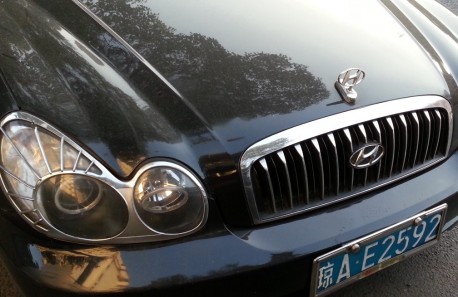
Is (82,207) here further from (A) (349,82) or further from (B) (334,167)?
(A) (349,82)

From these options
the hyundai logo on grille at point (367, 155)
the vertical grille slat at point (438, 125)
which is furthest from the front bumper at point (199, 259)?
the vertical grille slat at point (438, 125)

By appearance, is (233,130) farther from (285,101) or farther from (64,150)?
(64,150)

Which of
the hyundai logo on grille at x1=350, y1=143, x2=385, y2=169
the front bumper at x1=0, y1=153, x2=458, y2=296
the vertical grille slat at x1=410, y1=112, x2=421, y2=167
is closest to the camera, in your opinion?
the front bumper at x1=0, y1=153, x2=458, y2=296

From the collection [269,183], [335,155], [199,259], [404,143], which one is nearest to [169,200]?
[199,259]

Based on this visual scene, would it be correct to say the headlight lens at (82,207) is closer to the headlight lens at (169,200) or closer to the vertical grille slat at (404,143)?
the headlight lens at (169,200)

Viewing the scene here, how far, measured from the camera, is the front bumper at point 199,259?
1481 millimetres

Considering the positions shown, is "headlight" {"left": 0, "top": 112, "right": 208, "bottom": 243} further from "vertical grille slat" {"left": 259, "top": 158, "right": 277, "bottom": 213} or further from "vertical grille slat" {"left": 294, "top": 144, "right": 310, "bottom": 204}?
"vertical grille slat" {"left": 294, "top": 144, "right": 310, "bottom": 204}

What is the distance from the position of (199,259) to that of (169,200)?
0.19 m

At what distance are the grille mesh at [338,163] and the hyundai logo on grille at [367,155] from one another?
0.02m

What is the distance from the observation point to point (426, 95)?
1.88 meters

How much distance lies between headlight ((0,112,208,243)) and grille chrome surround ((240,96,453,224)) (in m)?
0.21

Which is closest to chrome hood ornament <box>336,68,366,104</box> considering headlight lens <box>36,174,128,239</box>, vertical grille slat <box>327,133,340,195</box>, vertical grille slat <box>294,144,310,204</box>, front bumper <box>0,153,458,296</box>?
vertical grille slat <box>327,133,340,195</box>

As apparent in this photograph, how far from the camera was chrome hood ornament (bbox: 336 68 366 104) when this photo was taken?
1749 millimetres

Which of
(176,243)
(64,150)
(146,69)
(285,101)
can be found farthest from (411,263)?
(64,150)
